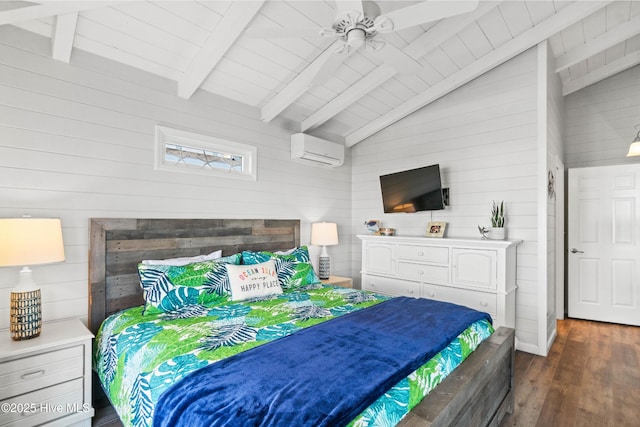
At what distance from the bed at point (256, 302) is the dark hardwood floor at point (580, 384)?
0.26m

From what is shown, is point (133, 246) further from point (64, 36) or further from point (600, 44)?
point (600, 44)

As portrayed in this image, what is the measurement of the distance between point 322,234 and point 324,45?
215 cm

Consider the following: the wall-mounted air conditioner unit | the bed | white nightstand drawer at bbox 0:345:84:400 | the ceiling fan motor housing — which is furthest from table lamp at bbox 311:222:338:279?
white nightstand drawer at bbox 0:345:84:400

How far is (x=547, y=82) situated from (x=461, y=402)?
3.34 m

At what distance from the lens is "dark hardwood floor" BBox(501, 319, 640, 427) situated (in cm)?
221

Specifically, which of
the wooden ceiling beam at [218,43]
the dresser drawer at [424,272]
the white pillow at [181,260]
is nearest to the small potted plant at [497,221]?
the dresser drawer at [424,272]

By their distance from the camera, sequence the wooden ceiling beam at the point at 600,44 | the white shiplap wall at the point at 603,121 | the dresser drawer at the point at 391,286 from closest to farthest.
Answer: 1. the wooden ceiling beam at the point at 600,44
2. the dresser drawer at the point at 391,286
3. the white shiplap wall at the point at 603,121

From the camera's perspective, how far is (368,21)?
1874mm

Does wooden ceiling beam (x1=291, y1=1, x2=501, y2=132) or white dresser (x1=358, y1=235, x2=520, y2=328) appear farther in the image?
white dresser (x1=358, y1=235, x2=520, y2=328)

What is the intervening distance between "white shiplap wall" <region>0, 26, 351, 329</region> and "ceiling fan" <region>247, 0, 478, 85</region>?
1.44 metres

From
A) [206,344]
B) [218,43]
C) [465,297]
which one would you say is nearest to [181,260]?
[206,344]

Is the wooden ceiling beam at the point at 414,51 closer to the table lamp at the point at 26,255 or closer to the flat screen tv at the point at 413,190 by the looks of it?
A: the flat screen tv at the point at 413,190

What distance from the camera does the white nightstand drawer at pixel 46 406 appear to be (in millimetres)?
1750

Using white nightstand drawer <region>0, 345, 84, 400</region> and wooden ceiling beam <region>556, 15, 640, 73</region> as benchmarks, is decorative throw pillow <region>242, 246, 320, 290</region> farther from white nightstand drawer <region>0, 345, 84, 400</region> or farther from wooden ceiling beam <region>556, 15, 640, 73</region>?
wooden ceiling beam <region>556, 15, 640, 73</region>
